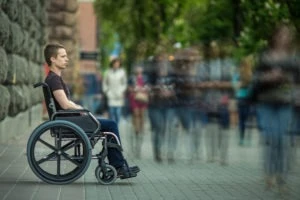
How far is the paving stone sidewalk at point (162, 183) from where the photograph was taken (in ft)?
33.4

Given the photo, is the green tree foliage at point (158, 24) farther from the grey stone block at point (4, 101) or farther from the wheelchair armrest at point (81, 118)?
the wheelchair armrest at point (81, 118)

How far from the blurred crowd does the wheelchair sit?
166 centimetres

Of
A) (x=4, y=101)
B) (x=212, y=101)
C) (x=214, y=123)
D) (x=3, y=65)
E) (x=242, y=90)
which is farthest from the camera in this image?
(x=242, y=90)

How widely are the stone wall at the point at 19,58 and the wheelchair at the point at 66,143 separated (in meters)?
3.80

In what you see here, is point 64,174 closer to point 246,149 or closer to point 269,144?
point 269,144

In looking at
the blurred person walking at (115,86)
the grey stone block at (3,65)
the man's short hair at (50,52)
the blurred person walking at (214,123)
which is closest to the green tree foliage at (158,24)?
the blurred person walking at (115,86)

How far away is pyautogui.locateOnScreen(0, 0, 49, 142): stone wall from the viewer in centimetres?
1531

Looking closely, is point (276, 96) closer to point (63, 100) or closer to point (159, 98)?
point (63, 100)

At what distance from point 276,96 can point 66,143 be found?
2304 mm

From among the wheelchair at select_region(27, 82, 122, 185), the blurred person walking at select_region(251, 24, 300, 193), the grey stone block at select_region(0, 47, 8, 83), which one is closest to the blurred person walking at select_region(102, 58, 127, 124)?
the grey stone block at select_region(0, 47, 8, 83)

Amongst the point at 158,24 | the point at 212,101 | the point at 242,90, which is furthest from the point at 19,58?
the point at 158,24

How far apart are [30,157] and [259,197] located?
8.10ft

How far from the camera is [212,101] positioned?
55.0ft

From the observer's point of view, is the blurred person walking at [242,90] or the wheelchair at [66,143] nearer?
the wheelchair at [66,143]
